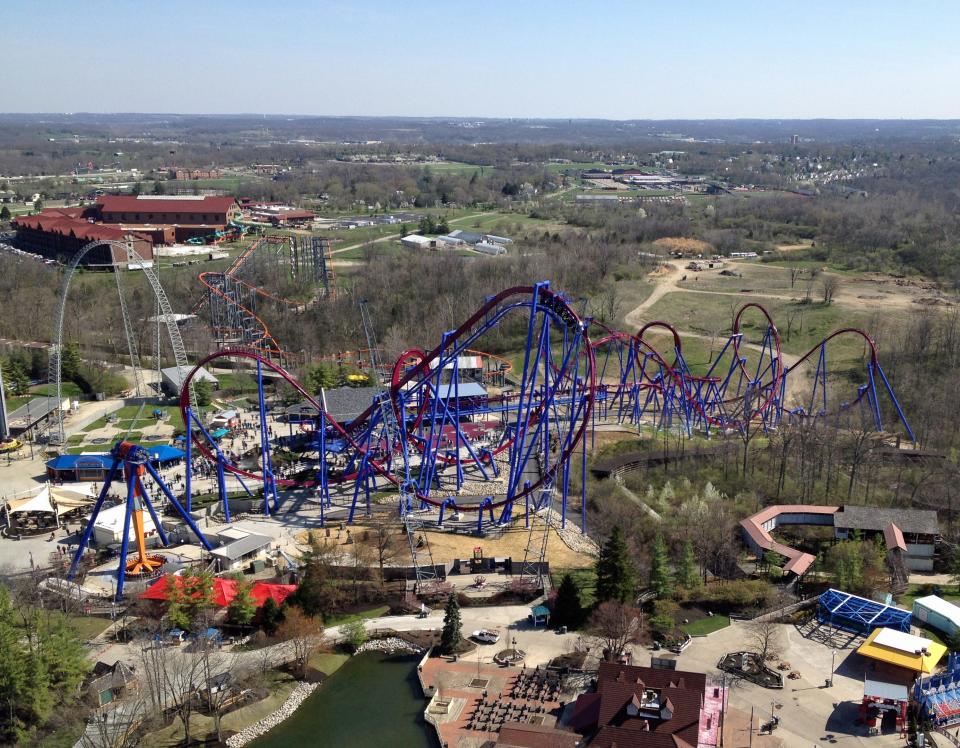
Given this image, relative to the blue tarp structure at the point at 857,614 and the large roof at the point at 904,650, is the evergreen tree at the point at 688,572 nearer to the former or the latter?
the blue tarp structure at the point at 857,614

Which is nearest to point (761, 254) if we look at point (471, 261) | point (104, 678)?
point (471, 261)

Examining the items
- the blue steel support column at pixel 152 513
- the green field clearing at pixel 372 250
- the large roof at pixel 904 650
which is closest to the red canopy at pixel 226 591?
the blue steel support column at pixel 152 513

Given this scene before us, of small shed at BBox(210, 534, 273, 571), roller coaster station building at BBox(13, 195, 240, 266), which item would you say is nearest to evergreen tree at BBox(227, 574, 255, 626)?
small shed at BBox(210, 534, 273, 571)

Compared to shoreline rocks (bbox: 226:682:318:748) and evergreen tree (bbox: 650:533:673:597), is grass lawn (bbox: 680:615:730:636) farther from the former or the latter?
shoreline rocks (bbox: 226:682:318:748)

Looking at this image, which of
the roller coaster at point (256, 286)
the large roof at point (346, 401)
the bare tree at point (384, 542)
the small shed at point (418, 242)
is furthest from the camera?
the small shed at point (418, 242)

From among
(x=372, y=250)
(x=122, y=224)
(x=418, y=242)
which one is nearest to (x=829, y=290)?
(x=418, y=242)
